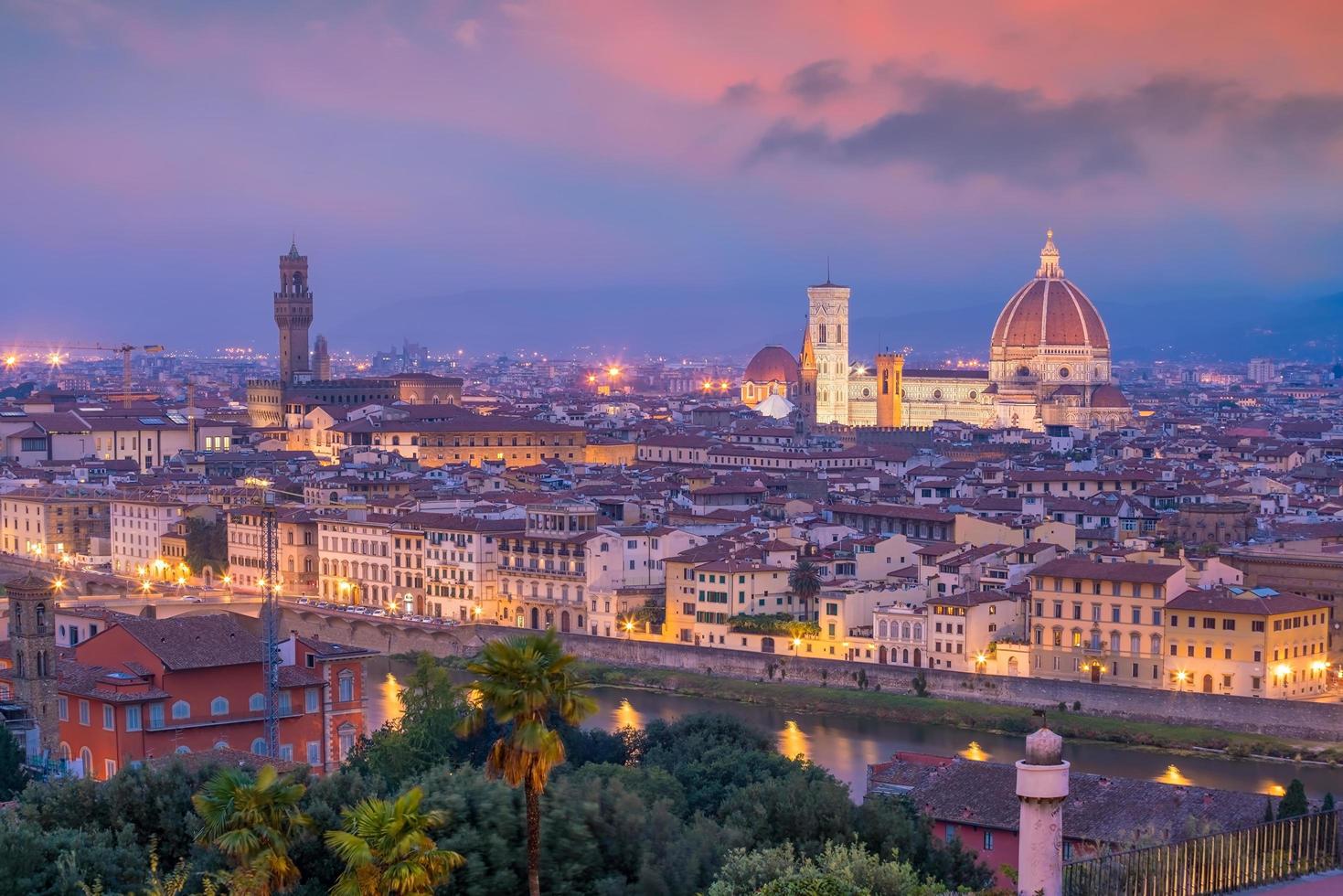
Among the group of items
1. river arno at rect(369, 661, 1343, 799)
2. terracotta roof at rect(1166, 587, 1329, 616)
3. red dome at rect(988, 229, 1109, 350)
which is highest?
red dome at rect(988, 229, 1109, 350)

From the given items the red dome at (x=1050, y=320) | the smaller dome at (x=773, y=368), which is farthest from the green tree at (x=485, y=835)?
the smaller dome at (x=773, y=368)

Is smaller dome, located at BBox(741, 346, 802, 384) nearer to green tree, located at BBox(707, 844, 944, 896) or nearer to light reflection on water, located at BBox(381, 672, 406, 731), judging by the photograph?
light reflection on water, located at BBox(381, 672, 406, 731)

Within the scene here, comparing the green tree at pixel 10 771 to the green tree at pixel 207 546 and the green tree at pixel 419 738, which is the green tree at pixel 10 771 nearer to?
the green tree at pixel 419 738

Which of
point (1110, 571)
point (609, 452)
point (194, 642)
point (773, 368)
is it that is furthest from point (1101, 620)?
point (773, 368)

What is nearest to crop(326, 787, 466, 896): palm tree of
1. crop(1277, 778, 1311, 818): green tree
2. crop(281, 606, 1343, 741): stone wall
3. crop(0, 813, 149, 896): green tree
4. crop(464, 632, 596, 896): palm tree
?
crop(464, 632, 596, 896): palm tree

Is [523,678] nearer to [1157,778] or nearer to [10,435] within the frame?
[1157,778]

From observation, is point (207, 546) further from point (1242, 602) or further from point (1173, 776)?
point (1173, 776)
